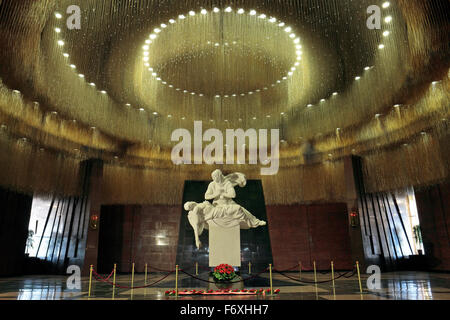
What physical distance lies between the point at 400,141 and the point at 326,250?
17.2 feet

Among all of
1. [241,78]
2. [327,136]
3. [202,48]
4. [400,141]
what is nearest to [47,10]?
[202,48]

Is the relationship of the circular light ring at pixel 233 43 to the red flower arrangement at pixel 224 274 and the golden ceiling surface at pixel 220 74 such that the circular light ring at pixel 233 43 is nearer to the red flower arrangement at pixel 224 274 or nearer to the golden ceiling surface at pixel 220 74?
the golden ceiling surface at pixel 220 74

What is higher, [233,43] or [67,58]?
[233,43]

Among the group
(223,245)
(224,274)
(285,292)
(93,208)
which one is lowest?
(285,292)

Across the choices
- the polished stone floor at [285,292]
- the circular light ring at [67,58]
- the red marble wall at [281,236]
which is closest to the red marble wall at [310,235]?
the red marble wall at [281,236]

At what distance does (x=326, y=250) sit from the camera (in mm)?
13875

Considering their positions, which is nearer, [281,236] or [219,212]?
[219,212]

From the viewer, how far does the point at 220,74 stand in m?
10.7

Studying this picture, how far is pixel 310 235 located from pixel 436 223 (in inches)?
187

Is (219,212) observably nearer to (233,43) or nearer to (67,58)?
(233,43)

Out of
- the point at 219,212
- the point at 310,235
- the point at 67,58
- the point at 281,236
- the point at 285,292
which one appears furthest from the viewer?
the point at 281,236

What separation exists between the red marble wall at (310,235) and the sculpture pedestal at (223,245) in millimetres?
6717

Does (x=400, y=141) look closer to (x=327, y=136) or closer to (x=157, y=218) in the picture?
(x=327, y=136)

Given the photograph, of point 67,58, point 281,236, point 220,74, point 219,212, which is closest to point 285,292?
point 219,212
